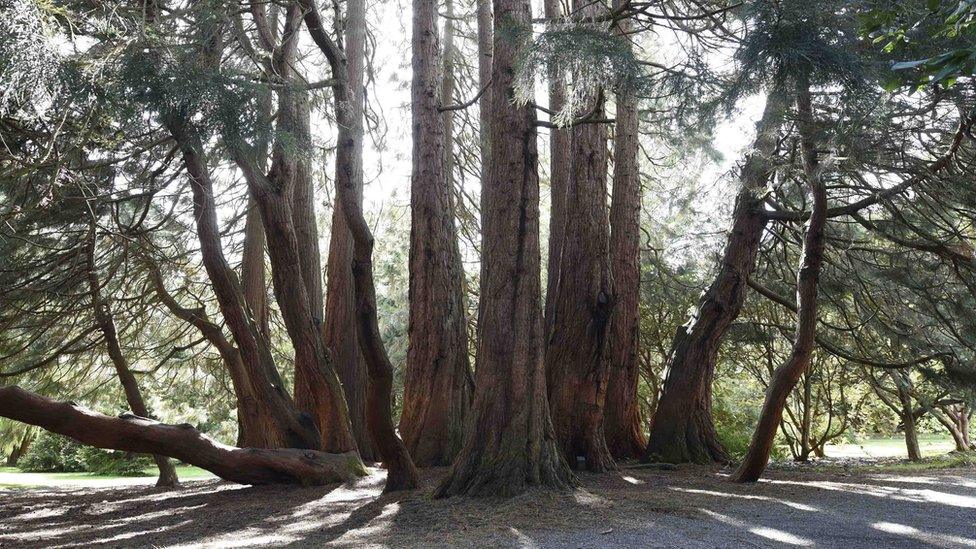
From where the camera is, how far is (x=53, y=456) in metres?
16.9

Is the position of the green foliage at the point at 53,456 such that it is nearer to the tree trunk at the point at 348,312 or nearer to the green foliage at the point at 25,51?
the tree trunk at the point at 348,312

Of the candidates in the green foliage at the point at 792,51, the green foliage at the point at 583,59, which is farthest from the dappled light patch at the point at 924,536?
the green foliage at the point at 583,59

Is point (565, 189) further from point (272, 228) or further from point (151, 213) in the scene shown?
point (151, 213)

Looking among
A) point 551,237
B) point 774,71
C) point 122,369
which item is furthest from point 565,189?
point 122,369

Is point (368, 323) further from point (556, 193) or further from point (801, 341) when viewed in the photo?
point (556, 193)

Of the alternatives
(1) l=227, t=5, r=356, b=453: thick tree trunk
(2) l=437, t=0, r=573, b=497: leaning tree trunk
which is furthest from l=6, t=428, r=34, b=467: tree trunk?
(2) l=437, t=0, r=573, b=497: leaning tree trunk

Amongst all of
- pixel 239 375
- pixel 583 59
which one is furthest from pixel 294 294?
pixel 583 59

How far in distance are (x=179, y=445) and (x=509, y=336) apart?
3.15m

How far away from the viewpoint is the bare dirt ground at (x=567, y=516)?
4340 mm

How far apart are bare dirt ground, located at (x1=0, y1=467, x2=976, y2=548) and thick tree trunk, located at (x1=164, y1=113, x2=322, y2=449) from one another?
2.66 ft

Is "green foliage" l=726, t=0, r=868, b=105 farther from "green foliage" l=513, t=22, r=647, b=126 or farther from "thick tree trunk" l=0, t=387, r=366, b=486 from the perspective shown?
"thick tree trunk" l=0, t=387, r=366, b=486

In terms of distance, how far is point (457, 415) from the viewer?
8.38 meters

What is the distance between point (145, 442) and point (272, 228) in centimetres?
213

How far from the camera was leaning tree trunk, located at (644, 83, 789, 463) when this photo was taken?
8.32 m
